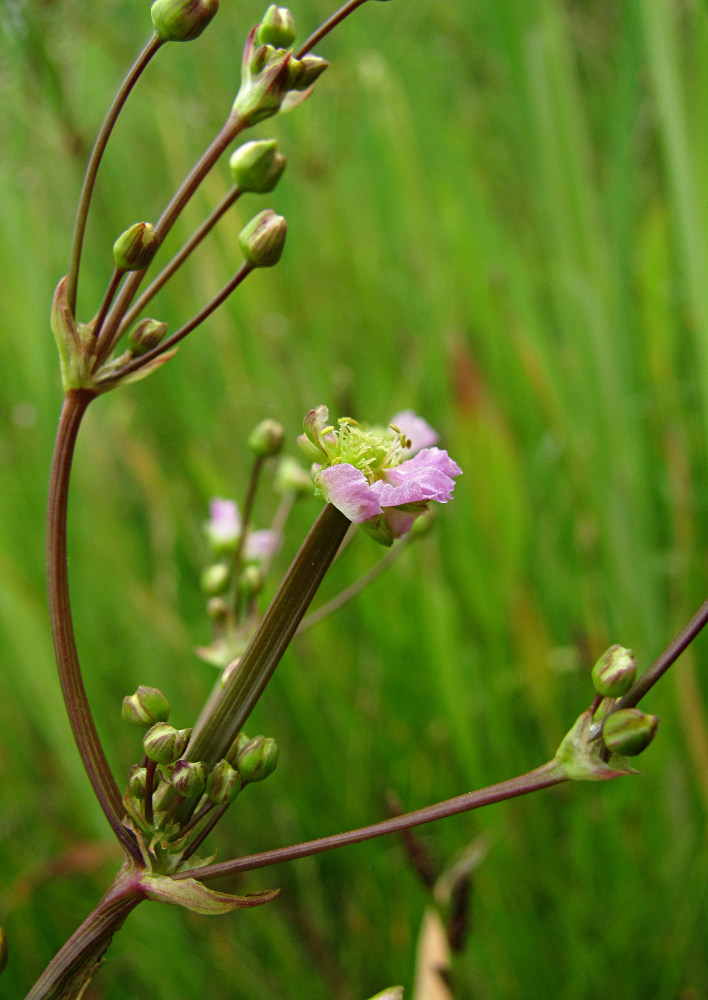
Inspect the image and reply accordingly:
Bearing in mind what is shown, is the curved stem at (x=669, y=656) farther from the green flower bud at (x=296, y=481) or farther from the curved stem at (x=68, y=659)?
the green flower bud at (x=296, y=481)

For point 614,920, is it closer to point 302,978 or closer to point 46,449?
point 302,978

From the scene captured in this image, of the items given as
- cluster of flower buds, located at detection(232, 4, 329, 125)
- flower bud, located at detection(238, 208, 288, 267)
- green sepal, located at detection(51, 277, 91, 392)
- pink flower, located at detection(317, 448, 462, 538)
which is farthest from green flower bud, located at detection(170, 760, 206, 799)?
cluster of flower buds, located at detection(232, 4, 329, 125)

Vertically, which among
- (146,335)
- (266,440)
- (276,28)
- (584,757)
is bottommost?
(584,757)

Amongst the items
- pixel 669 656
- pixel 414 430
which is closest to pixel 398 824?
pixel 669 656

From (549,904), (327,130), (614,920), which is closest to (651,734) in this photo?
(614,920)

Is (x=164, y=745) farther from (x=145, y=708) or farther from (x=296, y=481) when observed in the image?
(x=296, y=481)
